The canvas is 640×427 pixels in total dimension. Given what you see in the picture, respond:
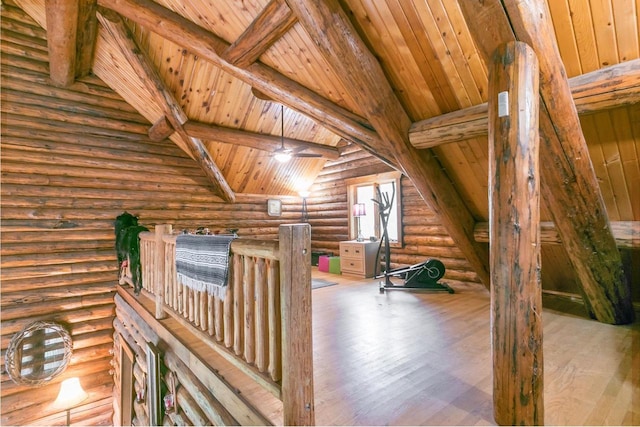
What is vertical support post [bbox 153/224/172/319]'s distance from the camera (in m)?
3.25

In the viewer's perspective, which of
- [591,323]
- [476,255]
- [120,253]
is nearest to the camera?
[591,323]

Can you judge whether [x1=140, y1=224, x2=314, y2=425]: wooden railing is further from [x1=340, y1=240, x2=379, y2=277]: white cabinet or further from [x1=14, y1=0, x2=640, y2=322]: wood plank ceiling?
[x1=340, y1=240, x2=379, y2=277]: white cabinet

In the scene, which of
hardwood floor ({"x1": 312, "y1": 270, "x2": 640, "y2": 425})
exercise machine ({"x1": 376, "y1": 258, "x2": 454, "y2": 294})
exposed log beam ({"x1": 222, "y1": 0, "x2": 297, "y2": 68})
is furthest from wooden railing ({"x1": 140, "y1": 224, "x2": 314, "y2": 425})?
exercise machine ({"x1": 376, "y1": 258, "x2": 454, "y2": 294})

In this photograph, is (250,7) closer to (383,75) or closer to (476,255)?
(383,75)

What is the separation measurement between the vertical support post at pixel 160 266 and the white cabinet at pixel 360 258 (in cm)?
365

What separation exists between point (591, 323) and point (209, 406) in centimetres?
396

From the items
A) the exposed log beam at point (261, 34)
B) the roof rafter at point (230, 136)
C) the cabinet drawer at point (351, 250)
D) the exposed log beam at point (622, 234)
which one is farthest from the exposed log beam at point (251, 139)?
the exposed log beam at point (622, 234)

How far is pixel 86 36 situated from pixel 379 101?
442 centimetres

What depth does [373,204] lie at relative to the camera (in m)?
6.47

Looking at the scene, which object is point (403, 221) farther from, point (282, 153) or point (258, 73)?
point (258, 73)

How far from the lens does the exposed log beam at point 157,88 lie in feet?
12.5

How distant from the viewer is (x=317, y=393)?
197cm

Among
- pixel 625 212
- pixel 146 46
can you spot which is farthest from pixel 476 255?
pixel 146 46

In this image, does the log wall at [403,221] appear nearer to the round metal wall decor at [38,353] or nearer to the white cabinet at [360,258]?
the white cabinet at [360,258]
